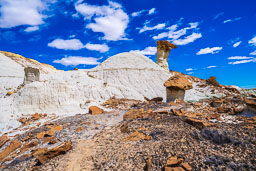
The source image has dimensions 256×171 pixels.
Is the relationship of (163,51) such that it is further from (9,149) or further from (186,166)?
(186,166)

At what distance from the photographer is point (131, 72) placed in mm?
23391

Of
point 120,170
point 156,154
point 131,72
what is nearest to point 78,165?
point 120,170

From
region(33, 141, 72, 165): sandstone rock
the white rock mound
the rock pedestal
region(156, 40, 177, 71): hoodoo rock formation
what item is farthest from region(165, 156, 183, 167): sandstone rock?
region(156, 40, 177, 71): hoodoo rock formation

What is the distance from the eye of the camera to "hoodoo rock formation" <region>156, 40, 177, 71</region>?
A: 31172 millimetres

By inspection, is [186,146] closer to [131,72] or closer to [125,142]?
[125,142]

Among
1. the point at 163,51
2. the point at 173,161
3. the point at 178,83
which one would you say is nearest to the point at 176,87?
the point at 178,83

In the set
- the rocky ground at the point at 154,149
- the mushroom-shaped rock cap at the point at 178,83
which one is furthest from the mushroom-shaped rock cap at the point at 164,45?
the rocky ground at the point at 154,149

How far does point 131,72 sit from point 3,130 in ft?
56.1

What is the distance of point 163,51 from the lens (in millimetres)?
31438

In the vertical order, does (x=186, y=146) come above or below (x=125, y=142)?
above

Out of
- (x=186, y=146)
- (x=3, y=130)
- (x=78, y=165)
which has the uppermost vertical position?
(x=186, y=146)

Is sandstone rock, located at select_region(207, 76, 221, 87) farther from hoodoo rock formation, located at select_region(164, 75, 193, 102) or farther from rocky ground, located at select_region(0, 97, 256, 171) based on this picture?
rocky ground, located at select_region(0, 97, 256, 171)

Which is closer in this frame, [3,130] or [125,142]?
[125,142]

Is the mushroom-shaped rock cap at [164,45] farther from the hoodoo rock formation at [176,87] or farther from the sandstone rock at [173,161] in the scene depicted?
the sandstone rock at [173,161]
